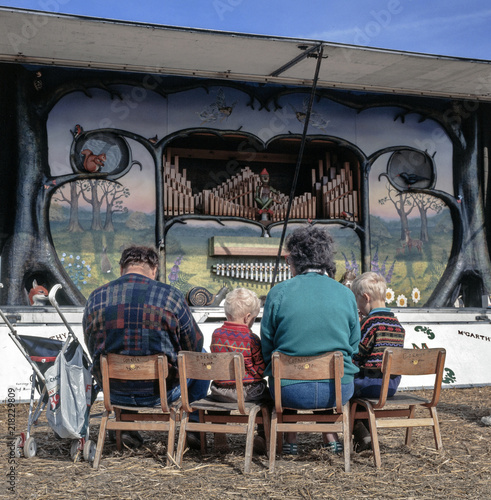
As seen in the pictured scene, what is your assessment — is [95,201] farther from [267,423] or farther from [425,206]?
[267,423]

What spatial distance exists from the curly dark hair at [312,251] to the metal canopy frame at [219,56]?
377cm

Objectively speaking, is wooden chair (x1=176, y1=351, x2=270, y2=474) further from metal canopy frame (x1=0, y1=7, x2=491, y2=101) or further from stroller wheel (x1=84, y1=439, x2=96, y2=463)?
metal canopy frame (x1=0, y1=7, x2=491, y2=101)

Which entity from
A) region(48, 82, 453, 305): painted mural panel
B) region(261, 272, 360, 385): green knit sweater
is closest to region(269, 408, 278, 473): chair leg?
region(261, 272, 360, 385): green knit sweater

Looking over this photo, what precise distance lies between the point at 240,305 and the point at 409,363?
0.96 meters

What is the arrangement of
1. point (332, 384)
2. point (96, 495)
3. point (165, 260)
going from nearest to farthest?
point (96, 495)
point (332, 384)
point (165, 260)

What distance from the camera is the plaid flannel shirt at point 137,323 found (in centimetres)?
333

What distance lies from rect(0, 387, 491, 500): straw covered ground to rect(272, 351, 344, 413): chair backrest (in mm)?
409

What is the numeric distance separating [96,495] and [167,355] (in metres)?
0.82

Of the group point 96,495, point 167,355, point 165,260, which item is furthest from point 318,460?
point 165,260

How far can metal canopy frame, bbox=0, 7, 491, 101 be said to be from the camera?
6520 mm

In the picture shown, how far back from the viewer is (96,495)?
280 cm

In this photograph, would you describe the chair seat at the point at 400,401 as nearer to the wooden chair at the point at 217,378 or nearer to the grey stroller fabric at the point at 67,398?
the wooden chair at the point at 217,378

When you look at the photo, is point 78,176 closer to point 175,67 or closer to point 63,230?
point 63,230

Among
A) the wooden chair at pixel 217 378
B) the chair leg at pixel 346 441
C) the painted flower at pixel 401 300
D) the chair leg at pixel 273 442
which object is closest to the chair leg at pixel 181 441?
the wooden chair at pixel 217 378
